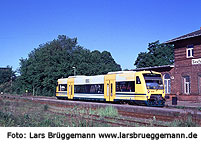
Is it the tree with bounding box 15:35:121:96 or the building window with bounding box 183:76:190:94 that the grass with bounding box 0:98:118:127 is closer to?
the building window with bounding box 183:76:190:94

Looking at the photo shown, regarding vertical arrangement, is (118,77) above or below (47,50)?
below

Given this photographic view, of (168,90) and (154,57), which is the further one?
(154,57)

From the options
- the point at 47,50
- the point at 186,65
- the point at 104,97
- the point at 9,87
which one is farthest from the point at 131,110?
the point at 9,87

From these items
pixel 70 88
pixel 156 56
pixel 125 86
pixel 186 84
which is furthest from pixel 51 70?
pixel 156 56

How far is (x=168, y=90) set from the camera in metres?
30.8

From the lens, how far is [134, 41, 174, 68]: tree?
65875 millimetres

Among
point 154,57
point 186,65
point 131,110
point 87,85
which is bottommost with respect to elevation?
point 131,110

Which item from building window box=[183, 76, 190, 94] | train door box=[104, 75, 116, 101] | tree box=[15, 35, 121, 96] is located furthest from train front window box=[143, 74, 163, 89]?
tree box=[15, 35, 121, 96]

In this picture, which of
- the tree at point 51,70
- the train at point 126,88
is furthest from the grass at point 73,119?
the tree at point 51,70

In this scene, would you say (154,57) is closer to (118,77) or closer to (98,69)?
(98,69)

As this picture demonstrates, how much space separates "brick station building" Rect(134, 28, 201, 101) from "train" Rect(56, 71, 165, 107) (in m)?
8.15

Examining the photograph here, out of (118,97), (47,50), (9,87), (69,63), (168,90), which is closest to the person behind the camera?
(118,97)

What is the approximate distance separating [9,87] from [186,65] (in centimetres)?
5707

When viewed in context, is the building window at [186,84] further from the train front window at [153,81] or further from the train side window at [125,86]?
the train side window at [125,86]
